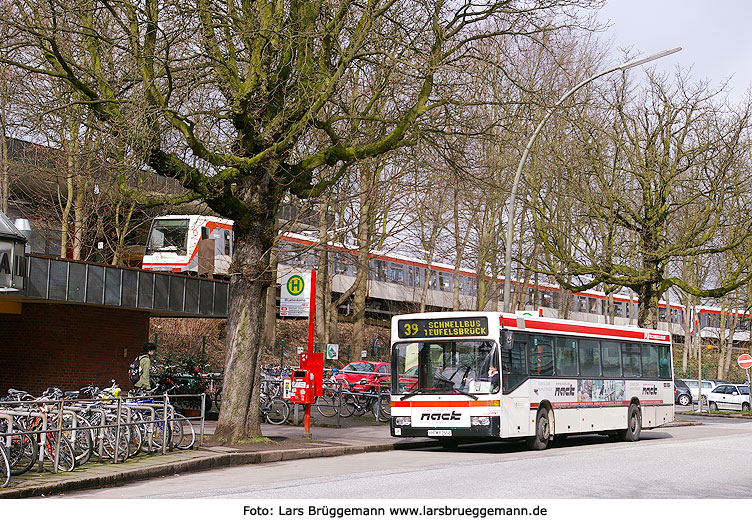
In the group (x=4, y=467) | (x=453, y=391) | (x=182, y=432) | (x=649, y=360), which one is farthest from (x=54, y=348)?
(x=649, y=360)

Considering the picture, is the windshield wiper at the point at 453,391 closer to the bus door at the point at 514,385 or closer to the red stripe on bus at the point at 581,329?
the bus door at the point at 514,385

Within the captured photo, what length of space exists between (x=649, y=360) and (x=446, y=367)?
8.58m

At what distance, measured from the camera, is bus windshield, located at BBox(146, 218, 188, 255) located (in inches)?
1583

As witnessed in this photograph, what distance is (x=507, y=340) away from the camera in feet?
61.7

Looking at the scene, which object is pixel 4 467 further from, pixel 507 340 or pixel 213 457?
pixel 507 340

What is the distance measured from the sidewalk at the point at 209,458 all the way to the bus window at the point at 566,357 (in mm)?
3643

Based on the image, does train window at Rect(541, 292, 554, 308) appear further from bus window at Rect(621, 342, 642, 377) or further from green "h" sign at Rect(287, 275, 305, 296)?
green "h" sign at Rect(287, 275, 305, 296)

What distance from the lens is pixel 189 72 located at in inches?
636

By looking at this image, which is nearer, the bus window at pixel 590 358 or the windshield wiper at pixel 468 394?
the windshield wiper at pixel 468 394

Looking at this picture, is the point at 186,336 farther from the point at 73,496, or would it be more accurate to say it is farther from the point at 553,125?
the point at 73,496

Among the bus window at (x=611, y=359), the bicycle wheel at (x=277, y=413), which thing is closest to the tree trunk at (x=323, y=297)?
the bicycle wheel at (x=277, y=413)

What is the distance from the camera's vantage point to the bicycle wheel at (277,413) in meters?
23.9

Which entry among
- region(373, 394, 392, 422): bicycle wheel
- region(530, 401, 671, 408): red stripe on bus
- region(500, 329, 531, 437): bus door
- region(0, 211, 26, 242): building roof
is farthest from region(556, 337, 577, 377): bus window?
region(0, 211, 26, 242): building roof
